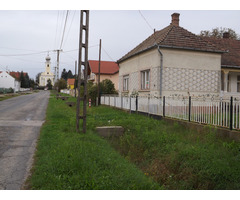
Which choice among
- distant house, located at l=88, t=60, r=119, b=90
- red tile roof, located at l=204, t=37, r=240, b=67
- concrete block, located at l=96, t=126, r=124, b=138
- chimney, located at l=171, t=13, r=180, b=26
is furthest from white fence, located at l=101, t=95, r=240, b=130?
distant house, located at l=88, t=60, r=119, b=90

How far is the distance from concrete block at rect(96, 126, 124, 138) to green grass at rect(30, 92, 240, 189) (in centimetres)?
106

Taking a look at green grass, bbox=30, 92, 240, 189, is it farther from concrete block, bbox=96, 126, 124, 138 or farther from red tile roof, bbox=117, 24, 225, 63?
red tile roof, bbox=117, 24, 225, 63

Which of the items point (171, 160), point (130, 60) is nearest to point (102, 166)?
point (171, 160)

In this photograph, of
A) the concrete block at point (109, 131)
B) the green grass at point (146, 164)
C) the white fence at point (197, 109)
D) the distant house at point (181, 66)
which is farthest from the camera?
the distant house at point (181, 66)

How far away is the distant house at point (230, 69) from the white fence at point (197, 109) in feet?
20.2

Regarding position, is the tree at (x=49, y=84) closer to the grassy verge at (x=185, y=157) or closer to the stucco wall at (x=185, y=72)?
the stucco wall at (x=185, y=72)

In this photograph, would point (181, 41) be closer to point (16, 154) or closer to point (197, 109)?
point (197, 109)

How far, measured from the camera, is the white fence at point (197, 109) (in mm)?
6863

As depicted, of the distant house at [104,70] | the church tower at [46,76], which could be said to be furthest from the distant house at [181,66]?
the church tower at [46,76]

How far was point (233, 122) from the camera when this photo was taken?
677cm

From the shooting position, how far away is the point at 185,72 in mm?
14195

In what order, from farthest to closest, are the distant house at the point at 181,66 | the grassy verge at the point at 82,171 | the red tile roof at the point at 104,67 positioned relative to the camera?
1. the red tile roof at the point at 104,67
2. the distant house at the point at 181,66
3. the grassy verge at the point at 82,171

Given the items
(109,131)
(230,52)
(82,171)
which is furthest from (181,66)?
(82,171)

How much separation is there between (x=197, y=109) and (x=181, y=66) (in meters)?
6.35
